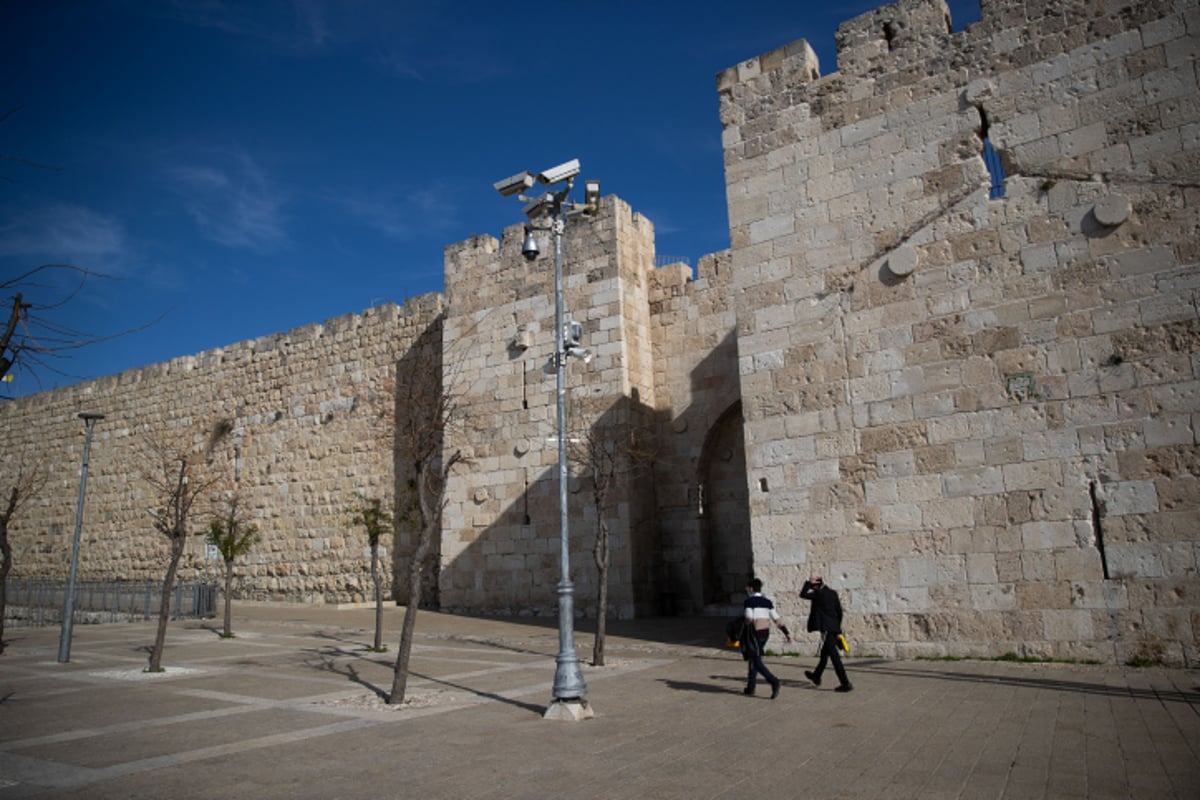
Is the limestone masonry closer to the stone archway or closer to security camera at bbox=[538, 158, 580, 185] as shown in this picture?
the stone archway

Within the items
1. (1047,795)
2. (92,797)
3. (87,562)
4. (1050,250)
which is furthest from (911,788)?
(87,562)

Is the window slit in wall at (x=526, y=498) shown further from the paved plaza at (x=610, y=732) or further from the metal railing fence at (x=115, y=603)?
the metal railing fence at (x=115, y=603)

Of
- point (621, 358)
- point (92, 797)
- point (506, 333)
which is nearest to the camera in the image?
point (92, 797)

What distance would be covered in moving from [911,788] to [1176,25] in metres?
9.39

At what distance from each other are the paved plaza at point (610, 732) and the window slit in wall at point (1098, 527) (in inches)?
44.7

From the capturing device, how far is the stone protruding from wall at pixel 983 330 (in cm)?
903

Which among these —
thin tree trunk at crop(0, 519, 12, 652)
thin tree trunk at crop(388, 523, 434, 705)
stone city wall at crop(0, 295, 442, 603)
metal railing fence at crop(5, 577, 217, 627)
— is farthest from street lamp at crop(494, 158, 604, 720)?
metal railing fence at crop(5, 577, 217, 627)

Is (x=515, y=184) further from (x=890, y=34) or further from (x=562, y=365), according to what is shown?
(x=890, y=34)

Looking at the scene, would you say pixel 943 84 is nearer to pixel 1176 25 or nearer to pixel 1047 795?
pixel 1176 25

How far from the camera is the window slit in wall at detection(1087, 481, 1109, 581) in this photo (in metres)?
9.03

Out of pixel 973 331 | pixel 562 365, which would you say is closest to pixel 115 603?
pixel 562 365

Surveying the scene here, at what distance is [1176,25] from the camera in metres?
9.30

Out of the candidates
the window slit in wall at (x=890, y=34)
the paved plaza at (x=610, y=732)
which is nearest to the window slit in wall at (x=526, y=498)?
the paved plaza at (x=610, y=732)

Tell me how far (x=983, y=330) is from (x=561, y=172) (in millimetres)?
5730
